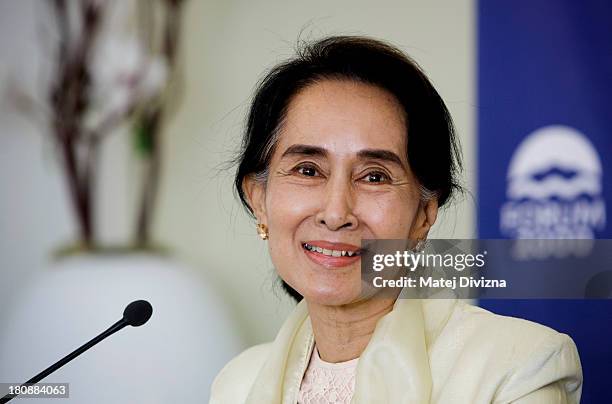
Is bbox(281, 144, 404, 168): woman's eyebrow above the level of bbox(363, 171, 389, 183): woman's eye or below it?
above

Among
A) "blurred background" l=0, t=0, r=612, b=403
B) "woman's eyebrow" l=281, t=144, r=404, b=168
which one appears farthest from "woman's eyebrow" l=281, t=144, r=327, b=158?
"blurred background" l=0, t=0, r=612, b=403

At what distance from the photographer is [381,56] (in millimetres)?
1499

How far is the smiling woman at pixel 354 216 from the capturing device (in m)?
1.36

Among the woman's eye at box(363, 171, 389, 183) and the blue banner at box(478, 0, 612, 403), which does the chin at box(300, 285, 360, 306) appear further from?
the blue banner at box(478, 0, 612, 403)

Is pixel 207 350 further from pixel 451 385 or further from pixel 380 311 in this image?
pixel 451 385

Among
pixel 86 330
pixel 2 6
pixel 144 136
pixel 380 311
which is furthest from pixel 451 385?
pixel 2 6

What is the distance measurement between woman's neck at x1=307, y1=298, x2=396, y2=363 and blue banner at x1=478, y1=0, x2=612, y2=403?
0.56 meters

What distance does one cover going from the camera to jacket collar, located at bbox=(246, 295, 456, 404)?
1.35 metres

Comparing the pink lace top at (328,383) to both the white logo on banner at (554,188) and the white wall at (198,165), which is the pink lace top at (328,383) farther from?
the white wall at (198,165)

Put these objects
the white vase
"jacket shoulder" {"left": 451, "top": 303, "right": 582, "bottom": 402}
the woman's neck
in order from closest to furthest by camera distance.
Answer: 1. "jacket shoulder" {"left": 451, "top": 303, "right": 582, "bottom": 402}
2. the woman's neck
3. the white vase

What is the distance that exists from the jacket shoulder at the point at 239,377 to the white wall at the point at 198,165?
758 mm

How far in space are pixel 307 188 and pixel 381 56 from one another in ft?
0.82

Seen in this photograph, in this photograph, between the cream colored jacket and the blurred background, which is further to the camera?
the blurred background

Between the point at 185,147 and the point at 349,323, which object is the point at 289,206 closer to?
the point at 349,323
